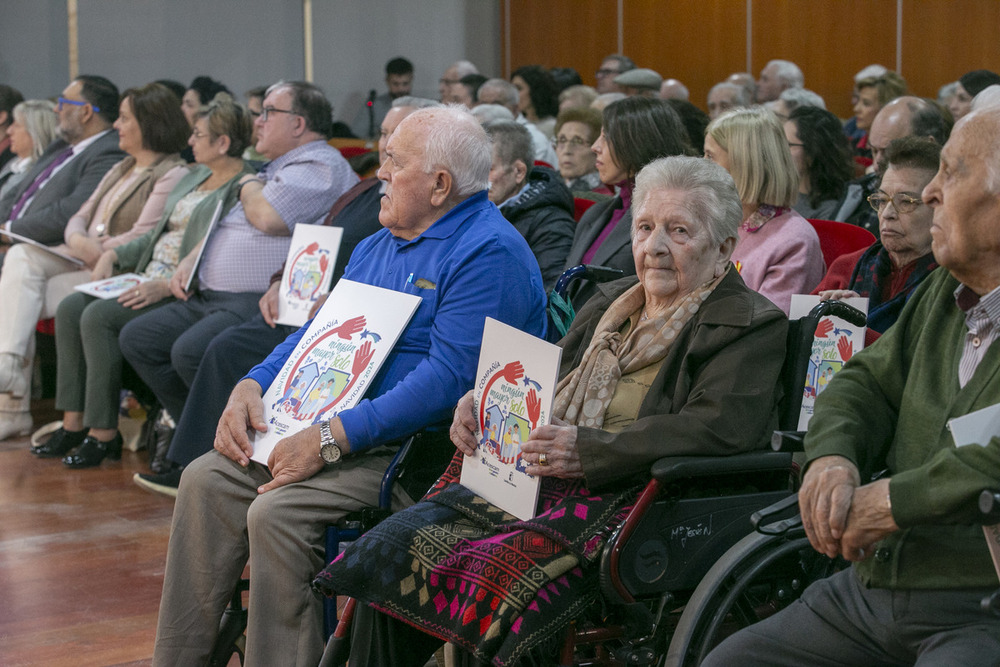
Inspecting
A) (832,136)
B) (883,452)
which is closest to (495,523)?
(883,452)

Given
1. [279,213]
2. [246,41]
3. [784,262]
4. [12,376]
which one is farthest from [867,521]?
[246,41]

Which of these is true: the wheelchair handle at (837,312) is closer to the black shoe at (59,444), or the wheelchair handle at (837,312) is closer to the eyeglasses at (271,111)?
the eyeglasses at (271,111)

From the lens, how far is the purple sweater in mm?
2793

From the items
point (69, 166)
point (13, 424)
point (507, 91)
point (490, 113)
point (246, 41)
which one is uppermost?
point (246, 41)

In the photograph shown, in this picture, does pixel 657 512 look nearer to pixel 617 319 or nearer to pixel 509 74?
pixel 617 319

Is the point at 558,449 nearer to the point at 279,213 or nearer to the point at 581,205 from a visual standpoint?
the point at 581,205

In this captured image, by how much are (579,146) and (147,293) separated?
178 centimetres

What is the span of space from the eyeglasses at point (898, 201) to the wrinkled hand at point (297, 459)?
132 centimetres

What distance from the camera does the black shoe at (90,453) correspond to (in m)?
4.24

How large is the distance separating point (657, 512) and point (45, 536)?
2.39 metres

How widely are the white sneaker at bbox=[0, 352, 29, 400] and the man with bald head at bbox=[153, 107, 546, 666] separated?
8.72 feet

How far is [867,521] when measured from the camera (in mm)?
1379

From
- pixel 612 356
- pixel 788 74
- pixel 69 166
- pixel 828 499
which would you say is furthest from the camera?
pixel 788 74

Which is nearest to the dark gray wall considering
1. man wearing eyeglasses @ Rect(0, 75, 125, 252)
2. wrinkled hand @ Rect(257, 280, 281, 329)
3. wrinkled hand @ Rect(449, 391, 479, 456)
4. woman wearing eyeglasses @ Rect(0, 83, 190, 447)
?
man wearing eyeglasses @ Rect(0, 75, 125, 252)
